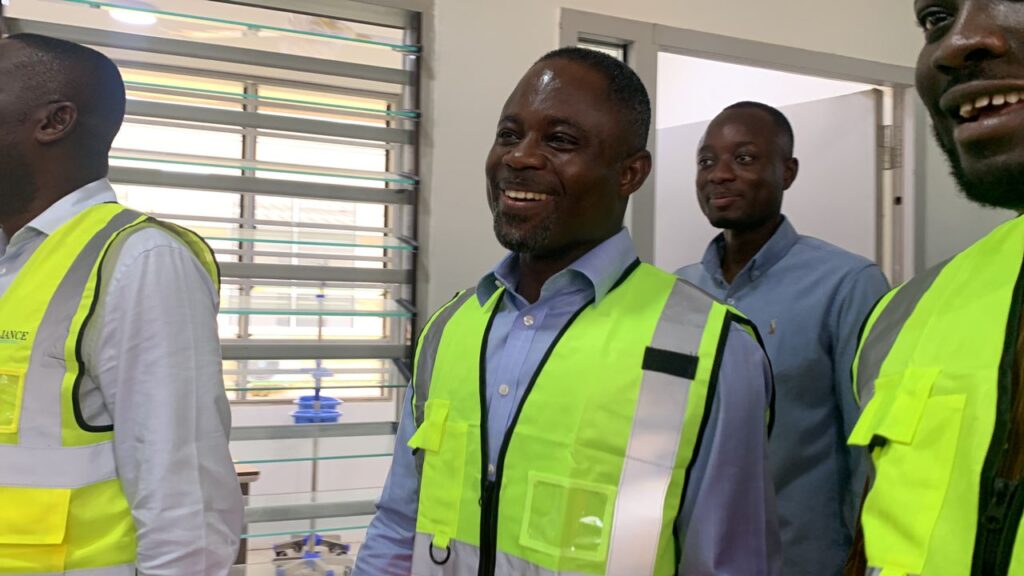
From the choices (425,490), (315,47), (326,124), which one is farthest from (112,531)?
(315,47)

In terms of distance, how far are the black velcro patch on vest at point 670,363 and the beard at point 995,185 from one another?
424 mm

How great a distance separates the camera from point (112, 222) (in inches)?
53.4

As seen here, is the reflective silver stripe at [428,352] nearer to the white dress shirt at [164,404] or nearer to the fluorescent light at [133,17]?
the white dress shirt at [164,404]

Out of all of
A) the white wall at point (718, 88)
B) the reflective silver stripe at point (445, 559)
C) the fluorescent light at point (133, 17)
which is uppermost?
the white wall at point (718, 88)

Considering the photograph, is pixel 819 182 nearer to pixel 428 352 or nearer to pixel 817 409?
pixel 817 409

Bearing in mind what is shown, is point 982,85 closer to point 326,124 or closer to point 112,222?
point 112,222

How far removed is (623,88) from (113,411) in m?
0.94

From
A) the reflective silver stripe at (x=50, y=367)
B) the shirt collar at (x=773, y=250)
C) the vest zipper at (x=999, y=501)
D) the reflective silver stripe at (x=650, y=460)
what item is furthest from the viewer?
the shirt collar at (x=773, y=250)

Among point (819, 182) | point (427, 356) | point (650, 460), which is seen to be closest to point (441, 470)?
point (427, 356)

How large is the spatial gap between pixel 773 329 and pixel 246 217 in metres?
1.30

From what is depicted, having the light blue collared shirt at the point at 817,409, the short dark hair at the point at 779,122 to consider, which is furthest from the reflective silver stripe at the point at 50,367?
the short dark hair at the point at 779,122

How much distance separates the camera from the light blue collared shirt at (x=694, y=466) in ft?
3.72

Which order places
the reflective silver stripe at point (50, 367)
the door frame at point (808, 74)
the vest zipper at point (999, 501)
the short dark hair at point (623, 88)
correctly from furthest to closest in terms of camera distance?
the door frame at point (808, 74) < the short dark hair at point (623, 88) < the reflective silver stripe at point (50, 367) < the vest zipper at point (999, 501)

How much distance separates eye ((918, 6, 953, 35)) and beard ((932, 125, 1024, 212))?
0.48 ft
